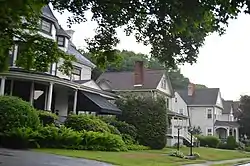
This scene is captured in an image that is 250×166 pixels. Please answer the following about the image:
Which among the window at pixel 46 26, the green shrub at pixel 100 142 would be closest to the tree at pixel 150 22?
the green shrub at pixel 100 142

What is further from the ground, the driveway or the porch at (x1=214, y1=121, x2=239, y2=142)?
the porch at (x1=214, y1=121, x2=239, y2=142)

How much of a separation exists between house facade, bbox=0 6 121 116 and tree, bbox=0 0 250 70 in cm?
1437

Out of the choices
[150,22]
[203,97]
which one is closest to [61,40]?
[150,22]

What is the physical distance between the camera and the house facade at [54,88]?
87.8 ft

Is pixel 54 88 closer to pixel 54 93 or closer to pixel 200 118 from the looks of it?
pixel 54 93

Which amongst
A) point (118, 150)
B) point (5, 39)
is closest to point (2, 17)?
point (5, 39)

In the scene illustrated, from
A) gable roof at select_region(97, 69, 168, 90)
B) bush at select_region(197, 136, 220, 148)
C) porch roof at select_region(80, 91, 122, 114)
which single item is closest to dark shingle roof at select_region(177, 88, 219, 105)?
bush at select_region(197, 136, 220, 148)

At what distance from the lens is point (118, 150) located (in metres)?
24.1

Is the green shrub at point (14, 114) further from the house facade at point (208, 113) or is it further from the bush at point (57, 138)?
the house facade at point (208, 113)

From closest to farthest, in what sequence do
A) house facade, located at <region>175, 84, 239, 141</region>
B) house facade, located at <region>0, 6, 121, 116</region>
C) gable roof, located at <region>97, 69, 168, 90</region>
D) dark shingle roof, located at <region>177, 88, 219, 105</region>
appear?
house facade, located at <region>0, 6, 121, 116</region>, gable roof, located at <region>97, 69, 168, 90</region>, house facade, located at <region>175, 84, 239, 141</region>, dark shingle roof, located at <region>177, 88, 219, 105</region>

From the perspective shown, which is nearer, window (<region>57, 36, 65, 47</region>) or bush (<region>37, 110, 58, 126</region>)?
bush (<region>37, 110, 58, 126</region>)

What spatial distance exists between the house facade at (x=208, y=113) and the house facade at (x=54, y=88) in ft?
96.8

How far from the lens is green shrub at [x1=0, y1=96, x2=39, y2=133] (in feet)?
65.8

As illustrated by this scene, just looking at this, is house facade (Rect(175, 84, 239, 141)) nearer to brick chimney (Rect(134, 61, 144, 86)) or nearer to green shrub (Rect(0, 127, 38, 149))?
brick chimney (Rect(134, 61, 144, 86))
